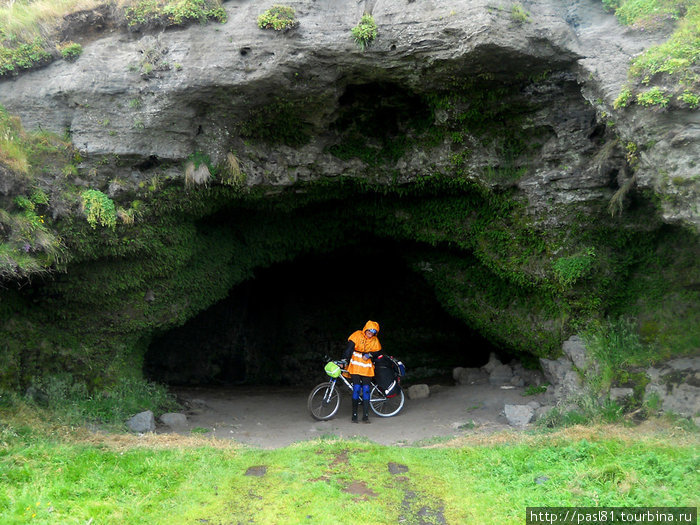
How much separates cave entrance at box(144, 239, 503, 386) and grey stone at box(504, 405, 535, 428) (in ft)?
16.8

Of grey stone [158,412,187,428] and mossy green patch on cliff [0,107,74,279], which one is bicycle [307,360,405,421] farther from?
mossy green patch on cliff [0,107,74,279]

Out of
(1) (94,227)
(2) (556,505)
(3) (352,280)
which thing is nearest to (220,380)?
(3) (352,280)

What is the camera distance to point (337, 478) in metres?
6.62

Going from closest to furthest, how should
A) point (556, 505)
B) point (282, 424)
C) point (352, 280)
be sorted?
point (556, 505) → point (282, 424) → point (352, 280)

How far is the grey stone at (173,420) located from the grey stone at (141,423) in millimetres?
459

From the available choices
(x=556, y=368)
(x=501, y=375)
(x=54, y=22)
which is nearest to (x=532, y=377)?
(x=501, y=375)

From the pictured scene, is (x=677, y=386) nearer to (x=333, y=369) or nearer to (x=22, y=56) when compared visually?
(x=333, y=369)

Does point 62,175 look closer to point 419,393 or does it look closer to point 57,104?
point 57,104

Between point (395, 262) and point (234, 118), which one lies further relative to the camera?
point (395, 262)

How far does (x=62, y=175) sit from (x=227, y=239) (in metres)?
3.89

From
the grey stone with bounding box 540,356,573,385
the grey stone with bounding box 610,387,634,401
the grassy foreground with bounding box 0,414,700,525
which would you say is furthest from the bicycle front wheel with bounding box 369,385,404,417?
the grey stone with bounding box 610,387,634,401

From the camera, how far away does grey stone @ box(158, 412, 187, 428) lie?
10070 mm

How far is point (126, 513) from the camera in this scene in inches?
220

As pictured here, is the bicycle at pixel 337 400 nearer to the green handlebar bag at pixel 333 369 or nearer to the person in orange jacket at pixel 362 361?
the green handlebar bag at pixel 333 369
